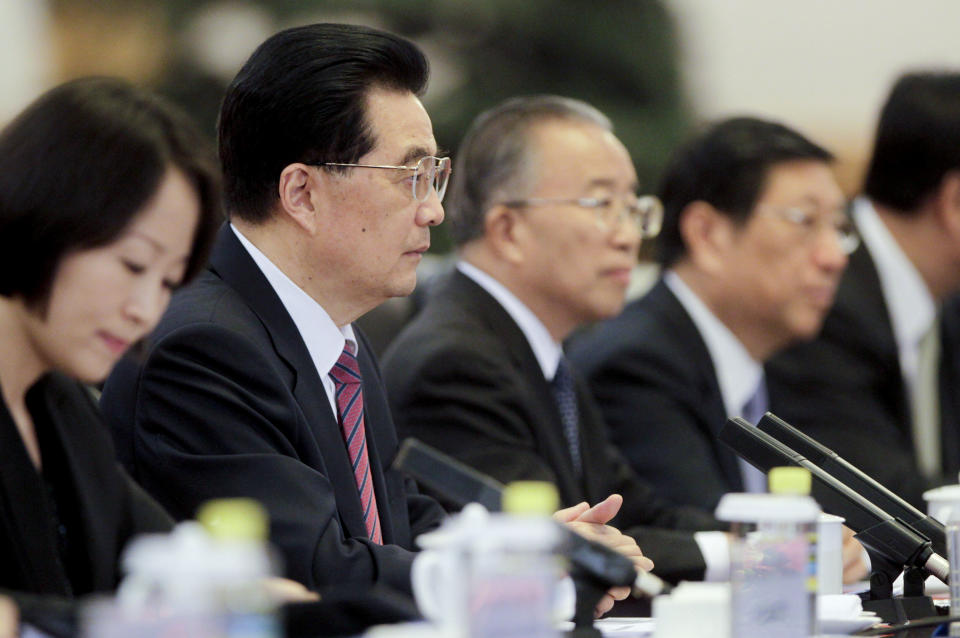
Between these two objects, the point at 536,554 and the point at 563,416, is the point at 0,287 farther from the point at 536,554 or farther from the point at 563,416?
the point at 563,416

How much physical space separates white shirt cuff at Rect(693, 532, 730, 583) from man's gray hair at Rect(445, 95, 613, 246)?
0.96 m

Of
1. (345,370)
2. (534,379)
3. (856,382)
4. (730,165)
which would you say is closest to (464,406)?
(534,379)

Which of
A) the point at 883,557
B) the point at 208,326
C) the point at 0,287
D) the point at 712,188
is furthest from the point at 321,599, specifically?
the point at 712,188

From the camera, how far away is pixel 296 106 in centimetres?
246

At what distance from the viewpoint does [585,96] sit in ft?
35.1

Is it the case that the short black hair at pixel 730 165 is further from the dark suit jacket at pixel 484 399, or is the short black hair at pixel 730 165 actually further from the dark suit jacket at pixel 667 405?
the dark suit jacket at pixel 484 399

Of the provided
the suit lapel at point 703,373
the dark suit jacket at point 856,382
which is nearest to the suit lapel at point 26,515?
the suit lapel at point 703,373

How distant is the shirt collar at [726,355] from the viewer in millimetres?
3861

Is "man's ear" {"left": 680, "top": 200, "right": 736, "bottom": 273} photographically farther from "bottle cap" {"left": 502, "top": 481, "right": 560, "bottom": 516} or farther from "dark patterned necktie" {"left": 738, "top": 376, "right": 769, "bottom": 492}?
"bottle cap" {"left": 502, "top": 481, "right": 560, "bottom": 516}

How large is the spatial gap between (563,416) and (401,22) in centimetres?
743

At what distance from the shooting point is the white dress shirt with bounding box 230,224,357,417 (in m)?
2.45

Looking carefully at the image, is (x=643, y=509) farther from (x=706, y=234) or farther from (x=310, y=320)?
(x=310, y=320)

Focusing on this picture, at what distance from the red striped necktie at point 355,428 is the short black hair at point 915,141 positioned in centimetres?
244

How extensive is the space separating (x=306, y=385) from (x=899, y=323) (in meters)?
2.46
